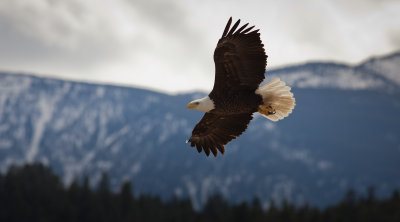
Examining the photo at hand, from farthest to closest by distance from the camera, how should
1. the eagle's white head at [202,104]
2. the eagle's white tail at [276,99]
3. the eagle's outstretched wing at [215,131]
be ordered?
1. the eagle's outstretched wing at [215,131]
2. the eagle's white tail at [276,99]
3. the eagle's white head at [202,104]

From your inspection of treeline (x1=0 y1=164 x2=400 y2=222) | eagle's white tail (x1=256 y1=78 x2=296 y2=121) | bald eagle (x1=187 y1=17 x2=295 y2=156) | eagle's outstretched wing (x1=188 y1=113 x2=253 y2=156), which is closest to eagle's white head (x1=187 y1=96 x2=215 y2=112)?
bald eagle (x1=187 y1=17 x2=295 y2=156)

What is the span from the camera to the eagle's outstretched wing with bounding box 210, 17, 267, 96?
9.65 m

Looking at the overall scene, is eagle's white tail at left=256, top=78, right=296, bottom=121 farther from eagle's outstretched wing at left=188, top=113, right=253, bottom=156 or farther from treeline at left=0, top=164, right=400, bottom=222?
treeline at left=0, top=164, right=400, bottom=222

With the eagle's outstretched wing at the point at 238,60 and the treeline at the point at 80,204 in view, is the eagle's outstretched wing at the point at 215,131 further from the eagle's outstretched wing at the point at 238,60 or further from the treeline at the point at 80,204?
the treeline at the point at 80,204

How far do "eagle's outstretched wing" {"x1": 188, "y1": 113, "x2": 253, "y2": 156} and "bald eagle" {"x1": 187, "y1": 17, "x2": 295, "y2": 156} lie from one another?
2 cm

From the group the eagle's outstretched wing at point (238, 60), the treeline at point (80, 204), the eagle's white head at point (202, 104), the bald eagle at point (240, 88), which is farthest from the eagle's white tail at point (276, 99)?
the treeline at point (80, 204)

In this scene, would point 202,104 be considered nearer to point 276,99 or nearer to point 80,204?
point 276,99

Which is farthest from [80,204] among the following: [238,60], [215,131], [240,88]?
[238,60]

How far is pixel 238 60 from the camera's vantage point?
32.6 ft

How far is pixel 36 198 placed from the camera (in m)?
63.1

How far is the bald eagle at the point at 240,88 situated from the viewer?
9734 millimetres

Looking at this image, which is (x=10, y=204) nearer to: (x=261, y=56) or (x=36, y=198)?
(x=36, y=198)

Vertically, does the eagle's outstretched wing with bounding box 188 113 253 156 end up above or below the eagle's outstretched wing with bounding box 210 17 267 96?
below

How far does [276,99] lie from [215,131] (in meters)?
1.80
